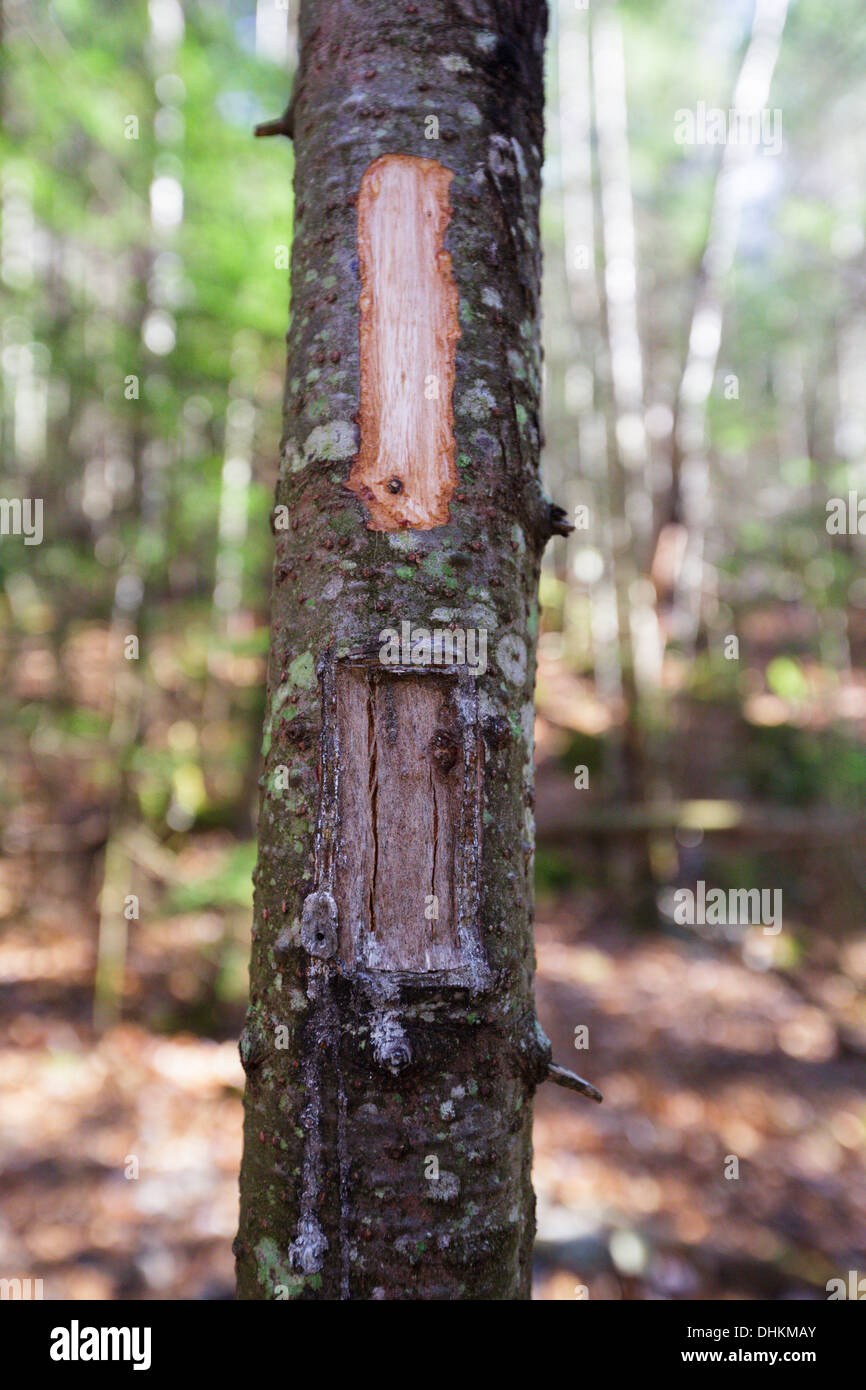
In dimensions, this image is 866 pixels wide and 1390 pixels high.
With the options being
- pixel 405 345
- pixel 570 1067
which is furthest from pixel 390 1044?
pixel 570 1067

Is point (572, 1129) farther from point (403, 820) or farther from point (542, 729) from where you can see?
point (542, 729)

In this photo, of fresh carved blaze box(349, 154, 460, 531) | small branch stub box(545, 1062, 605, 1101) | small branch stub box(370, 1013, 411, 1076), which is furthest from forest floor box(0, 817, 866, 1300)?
fresh carved blaze box(349, 154, 460, 531)

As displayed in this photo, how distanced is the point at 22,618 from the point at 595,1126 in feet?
26.5

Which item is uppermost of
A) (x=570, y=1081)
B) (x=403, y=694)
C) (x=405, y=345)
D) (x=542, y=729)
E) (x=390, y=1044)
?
(x=542, y=729)

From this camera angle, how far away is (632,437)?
783cm

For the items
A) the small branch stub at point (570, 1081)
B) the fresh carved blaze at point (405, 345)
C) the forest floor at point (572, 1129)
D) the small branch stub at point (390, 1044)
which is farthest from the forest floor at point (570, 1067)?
the fresh carved blaze at point (405, 345)

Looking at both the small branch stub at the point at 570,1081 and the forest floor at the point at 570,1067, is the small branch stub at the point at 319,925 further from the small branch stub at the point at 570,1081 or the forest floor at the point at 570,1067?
the forest floor at the point at 570,1067

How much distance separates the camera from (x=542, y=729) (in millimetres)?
10414

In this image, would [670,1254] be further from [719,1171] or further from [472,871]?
[472,871]

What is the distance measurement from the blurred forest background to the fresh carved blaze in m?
0.98

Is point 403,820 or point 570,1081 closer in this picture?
point 403,820

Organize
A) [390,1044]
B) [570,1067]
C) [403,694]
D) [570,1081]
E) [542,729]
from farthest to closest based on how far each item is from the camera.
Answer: [542,729], [570,1067], [570,1081], [403,694], [390,1044]

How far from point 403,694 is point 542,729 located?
9.31 metres

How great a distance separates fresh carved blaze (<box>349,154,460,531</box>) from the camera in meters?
1.25
